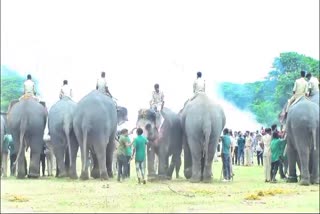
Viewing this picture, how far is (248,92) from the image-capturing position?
101 m

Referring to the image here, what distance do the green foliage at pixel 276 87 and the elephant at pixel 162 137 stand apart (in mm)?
43662

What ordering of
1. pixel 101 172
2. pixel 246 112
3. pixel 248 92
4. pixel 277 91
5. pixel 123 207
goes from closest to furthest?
pixel 123 207
pixel 101 172
pixel 277 91
pixel 246 112
pixel 248 92

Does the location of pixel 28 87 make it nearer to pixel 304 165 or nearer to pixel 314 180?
pixel 304 165

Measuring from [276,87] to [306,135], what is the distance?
55304mm

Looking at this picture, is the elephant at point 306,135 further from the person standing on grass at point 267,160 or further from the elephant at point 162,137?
the elephant at point 162,137

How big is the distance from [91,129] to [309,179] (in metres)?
5.82

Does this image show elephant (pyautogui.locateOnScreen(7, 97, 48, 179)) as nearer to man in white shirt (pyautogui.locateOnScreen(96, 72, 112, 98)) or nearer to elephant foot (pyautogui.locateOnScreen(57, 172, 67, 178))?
elephant foot (pyautogui.locateOnScreen(57, 172, 67, 178))

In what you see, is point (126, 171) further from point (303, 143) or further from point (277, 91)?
point (277, 91)

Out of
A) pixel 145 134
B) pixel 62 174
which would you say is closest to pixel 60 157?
pixel 62 174

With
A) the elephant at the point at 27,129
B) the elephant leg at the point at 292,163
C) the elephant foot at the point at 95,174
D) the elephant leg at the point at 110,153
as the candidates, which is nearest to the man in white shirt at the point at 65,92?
the elephant at the point at 27,129

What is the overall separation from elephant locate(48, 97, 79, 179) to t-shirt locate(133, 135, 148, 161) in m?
2.90

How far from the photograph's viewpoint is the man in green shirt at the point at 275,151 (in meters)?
19.5

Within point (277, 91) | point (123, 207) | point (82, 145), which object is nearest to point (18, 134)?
point (82, 145)

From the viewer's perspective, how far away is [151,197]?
14695 mm
